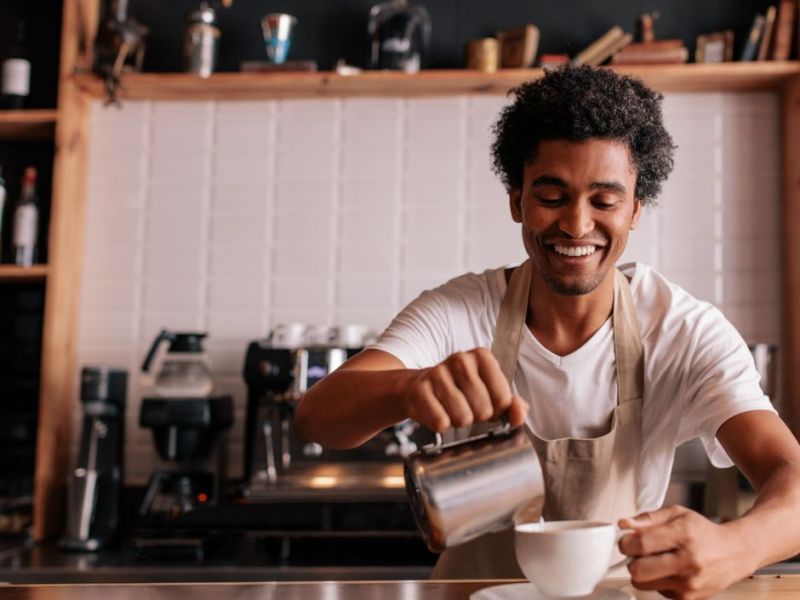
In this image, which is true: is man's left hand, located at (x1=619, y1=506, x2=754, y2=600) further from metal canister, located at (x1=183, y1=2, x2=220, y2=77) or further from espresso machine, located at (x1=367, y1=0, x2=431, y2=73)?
metal canister, located at (x1=183, y1=2, x2=220, y2=77)

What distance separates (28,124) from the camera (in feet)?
8.86

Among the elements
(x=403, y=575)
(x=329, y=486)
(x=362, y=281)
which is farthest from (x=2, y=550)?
(x=362, y=281)

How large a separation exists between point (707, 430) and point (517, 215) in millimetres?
451

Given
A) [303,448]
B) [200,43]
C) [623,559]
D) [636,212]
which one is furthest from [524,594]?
[200,43]

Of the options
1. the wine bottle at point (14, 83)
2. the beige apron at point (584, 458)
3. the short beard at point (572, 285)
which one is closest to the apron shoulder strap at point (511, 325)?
the beige apron at point (584, 458)

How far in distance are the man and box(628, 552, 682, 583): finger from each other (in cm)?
31

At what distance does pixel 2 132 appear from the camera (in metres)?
2.77

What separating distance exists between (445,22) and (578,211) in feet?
5.62

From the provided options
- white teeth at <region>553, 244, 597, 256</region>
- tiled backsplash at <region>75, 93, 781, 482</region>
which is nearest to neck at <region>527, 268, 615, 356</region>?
white teeth at <region>553, 244, 597, 256</region>

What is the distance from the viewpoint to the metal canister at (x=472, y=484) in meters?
0.92

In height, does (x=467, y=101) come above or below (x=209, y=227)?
above

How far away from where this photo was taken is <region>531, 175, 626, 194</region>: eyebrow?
4.27 ft

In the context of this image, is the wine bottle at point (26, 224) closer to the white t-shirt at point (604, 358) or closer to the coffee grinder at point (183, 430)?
the coffee grinder at point (183, 430)

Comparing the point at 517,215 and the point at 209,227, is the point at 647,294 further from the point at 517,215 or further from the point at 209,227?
the point at 209,227
